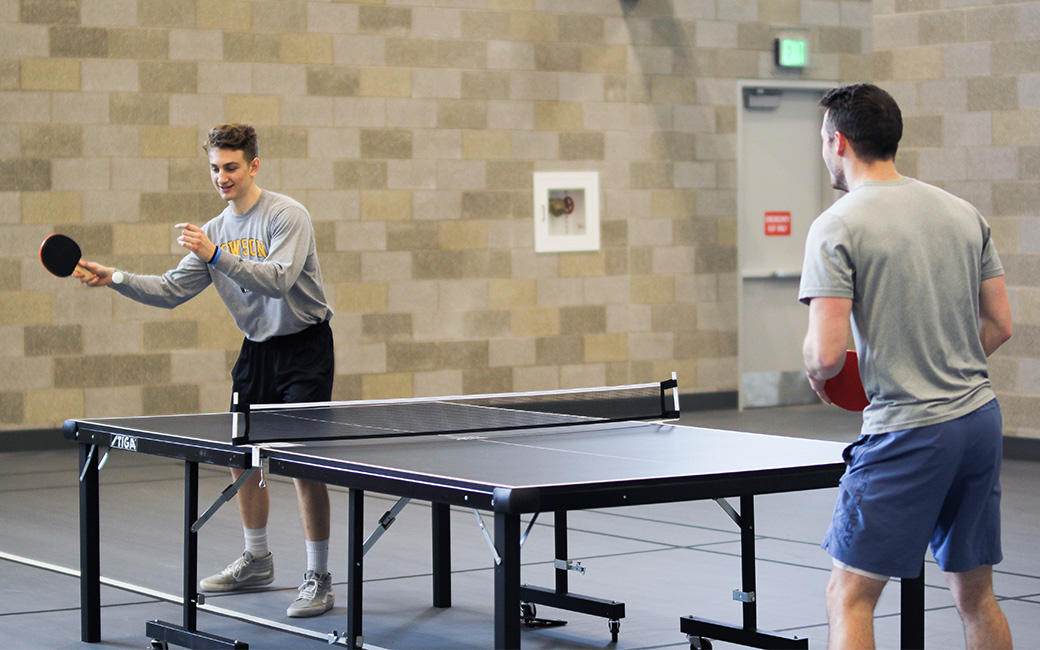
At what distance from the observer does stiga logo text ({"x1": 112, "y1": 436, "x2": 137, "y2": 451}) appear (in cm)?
434

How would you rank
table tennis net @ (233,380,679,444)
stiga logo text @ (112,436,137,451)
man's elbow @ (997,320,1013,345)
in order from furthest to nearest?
stiga logo text @ (112,436,137,451)
table tennis net @ (233,380,679,444)
man's elbow @ (997,320,1013,345)

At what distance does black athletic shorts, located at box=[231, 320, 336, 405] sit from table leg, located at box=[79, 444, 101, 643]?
630 mm

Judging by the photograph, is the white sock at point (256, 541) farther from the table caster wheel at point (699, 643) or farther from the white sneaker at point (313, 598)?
the table caster wheel at point (699, 643)

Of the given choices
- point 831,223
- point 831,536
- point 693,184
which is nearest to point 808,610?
point 831,536

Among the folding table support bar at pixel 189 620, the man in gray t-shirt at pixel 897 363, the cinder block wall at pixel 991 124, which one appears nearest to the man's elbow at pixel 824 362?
the man in gray t-shirt at pixel 897 363

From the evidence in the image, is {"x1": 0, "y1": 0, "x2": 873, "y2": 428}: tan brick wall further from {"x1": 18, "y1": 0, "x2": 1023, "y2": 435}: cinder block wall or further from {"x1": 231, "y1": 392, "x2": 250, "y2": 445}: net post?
{"x1": 231, "y1": 392, "x2": 250, "y2": 445}: net post

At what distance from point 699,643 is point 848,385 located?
149 centimetres

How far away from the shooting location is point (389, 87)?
10094mm

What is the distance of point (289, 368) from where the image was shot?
502 centimetres

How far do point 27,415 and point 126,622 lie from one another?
4.71 metres

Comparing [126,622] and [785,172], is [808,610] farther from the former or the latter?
[785,172]

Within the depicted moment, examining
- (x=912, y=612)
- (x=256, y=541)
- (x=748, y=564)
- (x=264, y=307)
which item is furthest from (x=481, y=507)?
(x=256, y=541)

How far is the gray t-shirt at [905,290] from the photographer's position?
9.55ft

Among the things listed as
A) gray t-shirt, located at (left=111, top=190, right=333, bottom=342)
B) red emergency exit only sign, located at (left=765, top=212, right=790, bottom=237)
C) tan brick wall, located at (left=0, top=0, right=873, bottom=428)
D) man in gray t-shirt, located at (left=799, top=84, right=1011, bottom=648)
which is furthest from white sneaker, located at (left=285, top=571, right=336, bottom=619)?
red emergency exit only sign, located at (left=765, top=212, right=790, bottom=237)
